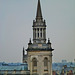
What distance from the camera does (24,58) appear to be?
62344mm

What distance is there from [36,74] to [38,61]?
188cm

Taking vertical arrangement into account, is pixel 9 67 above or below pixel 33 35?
below

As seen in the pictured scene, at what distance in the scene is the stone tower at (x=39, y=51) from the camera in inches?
1874

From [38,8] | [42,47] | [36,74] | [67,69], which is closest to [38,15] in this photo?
[38,8]

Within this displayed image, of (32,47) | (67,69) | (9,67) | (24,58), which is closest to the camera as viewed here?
(32,47)

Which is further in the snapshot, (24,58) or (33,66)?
(24,58)

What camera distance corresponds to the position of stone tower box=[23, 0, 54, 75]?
4759 centimetres

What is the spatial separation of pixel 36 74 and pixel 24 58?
14610mm

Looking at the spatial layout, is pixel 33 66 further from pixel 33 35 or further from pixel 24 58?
pixel 24 58

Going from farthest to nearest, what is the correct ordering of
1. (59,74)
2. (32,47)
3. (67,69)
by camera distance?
(67,69), (59,74), (32,47)

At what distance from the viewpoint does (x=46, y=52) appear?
47.7m

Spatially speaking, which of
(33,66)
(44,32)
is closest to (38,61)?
(33,66)

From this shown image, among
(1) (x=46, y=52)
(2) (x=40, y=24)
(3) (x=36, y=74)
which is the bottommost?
(3) (x=36, y=74)

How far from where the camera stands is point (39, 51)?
4753 centimetres
